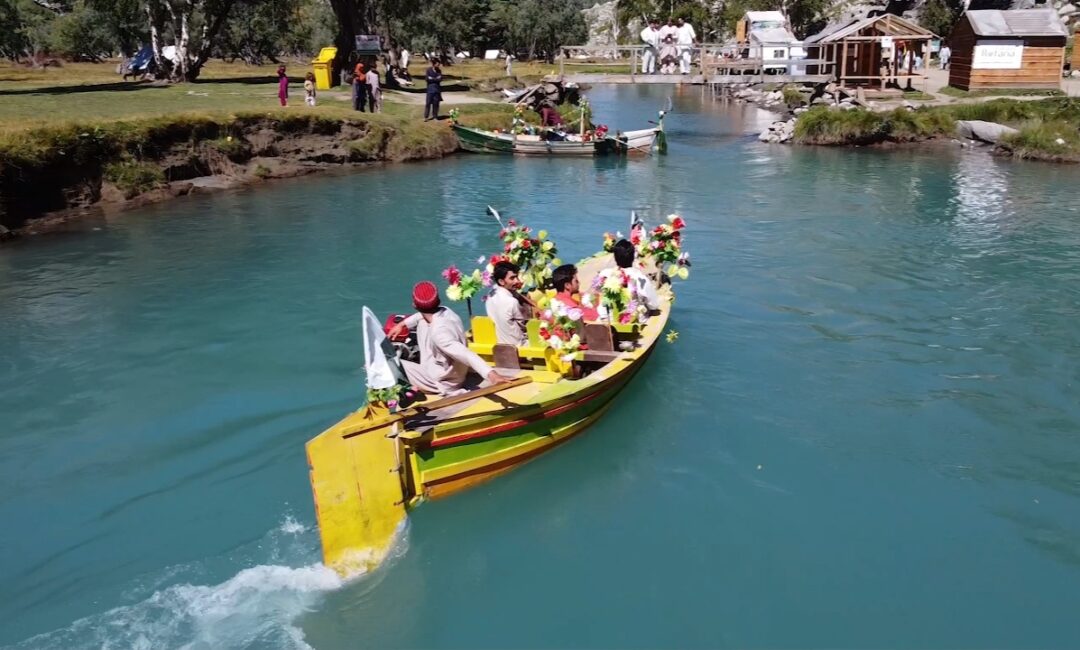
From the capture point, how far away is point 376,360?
7.91 m

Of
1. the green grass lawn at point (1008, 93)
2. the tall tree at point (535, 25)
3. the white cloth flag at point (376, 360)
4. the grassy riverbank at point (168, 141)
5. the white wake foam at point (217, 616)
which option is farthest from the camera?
the tall tree at point (535, 25)

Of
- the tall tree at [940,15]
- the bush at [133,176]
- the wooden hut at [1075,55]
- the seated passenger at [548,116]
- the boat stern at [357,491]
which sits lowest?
the boat stern at [357,491]

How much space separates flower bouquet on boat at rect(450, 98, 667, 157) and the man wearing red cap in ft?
70.3

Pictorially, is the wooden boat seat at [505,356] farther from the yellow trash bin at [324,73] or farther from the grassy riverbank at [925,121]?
the yellow trash bin at [324,73]

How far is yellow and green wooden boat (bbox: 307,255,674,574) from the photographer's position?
24.2 ft

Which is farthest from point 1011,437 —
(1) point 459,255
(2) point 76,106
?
(2) point 76,106

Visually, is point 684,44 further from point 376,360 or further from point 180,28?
point 376,360

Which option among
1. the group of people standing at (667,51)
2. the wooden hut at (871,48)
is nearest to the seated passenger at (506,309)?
the group of people standing at (667,51)

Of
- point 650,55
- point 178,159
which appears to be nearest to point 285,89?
point 178,159

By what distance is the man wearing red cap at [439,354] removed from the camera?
858 cm

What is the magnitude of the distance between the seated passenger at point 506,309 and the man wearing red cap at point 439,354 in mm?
1145

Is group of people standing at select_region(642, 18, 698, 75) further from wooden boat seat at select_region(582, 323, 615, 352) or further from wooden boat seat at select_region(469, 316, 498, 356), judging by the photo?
wooden boat seat at select_region(469, 316, 498, 356)

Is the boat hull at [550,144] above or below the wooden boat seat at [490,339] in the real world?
above

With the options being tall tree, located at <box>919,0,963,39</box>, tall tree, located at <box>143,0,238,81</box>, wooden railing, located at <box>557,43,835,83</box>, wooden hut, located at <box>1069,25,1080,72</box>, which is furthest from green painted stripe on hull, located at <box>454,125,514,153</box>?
tall tree, located at <box>919,0,963,39</box>
